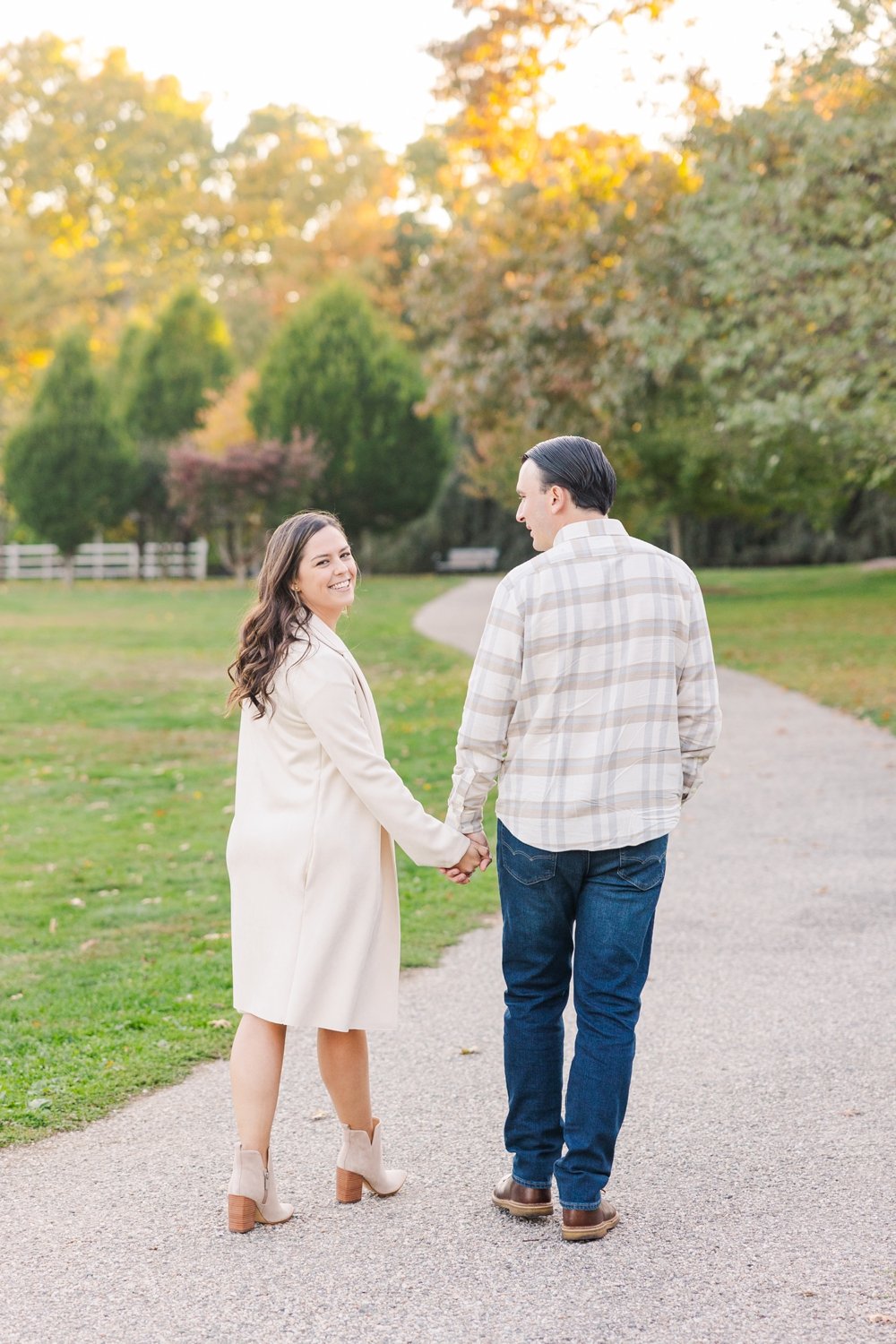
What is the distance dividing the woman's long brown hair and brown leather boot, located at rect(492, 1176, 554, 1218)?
126cm

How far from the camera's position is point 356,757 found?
3.21m

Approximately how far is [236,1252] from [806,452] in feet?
83.4

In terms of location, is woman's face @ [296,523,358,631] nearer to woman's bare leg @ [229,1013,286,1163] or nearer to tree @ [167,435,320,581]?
woman's bare leg @ [229,1013,286,1163]

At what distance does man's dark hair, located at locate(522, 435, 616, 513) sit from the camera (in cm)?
317

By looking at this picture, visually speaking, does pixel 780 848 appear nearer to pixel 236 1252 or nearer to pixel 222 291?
pixel 236 1252

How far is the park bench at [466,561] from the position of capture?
152ft

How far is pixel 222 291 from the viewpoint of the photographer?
61.6m

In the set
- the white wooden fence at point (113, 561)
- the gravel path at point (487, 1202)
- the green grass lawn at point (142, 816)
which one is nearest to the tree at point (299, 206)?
the white wooden fence at point (113, 561)

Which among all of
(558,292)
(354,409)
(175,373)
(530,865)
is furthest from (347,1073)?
(175,373)

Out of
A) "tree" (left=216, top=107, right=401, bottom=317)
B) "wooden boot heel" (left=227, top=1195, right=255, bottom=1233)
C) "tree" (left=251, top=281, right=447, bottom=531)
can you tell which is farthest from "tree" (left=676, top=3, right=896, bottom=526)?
"tree" (left=216, top=107, right=401, bottom=317)

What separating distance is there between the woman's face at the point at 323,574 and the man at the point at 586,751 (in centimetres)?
42

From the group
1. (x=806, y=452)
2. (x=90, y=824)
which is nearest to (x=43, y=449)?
(x=806, y=452)

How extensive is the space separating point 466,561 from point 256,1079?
1712 inches

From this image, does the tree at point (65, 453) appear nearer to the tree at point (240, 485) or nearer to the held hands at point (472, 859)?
the tree at point (240, 485)
